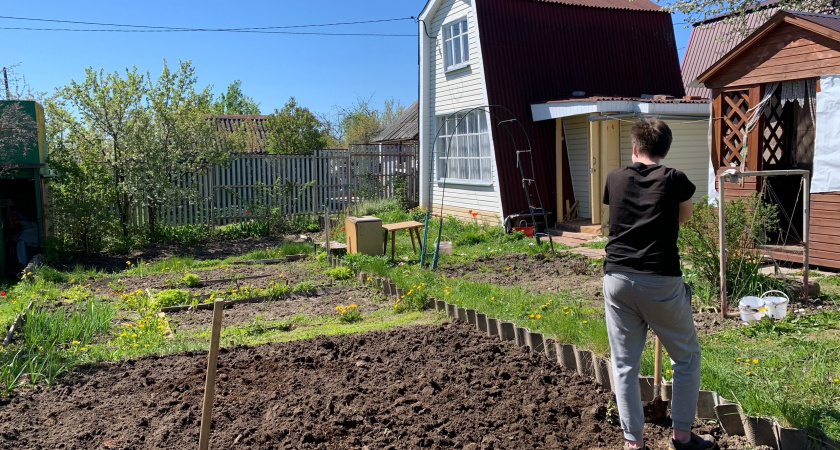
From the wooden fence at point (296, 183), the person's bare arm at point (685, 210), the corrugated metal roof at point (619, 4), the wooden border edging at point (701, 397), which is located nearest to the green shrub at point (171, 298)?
the wooden border edging at point (701, 397)

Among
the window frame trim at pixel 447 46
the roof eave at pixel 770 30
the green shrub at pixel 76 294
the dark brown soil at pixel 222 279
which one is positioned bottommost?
the dark brown soil at pixel 222 279

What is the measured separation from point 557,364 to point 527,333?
1.58ft

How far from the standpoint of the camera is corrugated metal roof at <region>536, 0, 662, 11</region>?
1546 cm

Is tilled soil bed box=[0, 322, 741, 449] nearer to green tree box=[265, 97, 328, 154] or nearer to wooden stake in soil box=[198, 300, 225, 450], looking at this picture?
wooden stake in soil box=[198, 300, 225, 450]

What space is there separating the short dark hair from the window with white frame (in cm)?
1083

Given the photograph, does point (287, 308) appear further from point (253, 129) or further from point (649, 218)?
point (253, 129)

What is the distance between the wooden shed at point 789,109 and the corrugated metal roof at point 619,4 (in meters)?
6.11

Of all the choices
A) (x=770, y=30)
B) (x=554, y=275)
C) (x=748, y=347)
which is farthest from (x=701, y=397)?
(x=770, y=30)

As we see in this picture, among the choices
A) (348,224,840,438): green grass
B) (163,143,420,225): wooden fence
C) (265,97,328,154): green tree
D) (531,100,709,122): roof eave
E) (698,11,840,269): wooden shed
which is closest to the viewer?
(348,224,840,438): green grass

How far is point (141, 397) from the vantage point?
4.61m

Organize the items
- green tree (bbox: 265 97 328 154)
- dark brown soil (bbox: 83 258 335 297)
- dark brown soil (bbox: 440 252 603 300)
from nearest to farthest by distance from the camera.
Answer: dark brown soil (bbox: 440 252 603 300) → dark brown soil (bbox: 83 258 335 297) → green tree (bbox: 265 97 328 154)

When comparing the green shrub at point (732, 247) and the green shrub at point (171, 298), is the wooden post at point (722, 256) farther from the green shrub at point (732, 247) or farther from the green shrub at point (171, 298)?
the green shrub at point (171, 298)

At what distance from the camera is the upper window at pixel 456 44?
1532 centimetres

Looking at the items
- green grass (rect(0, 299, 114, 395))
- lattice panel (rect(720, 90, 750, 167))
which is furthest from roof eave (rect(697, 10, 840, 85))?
green grass (rect(0, 299, 114, 395))
